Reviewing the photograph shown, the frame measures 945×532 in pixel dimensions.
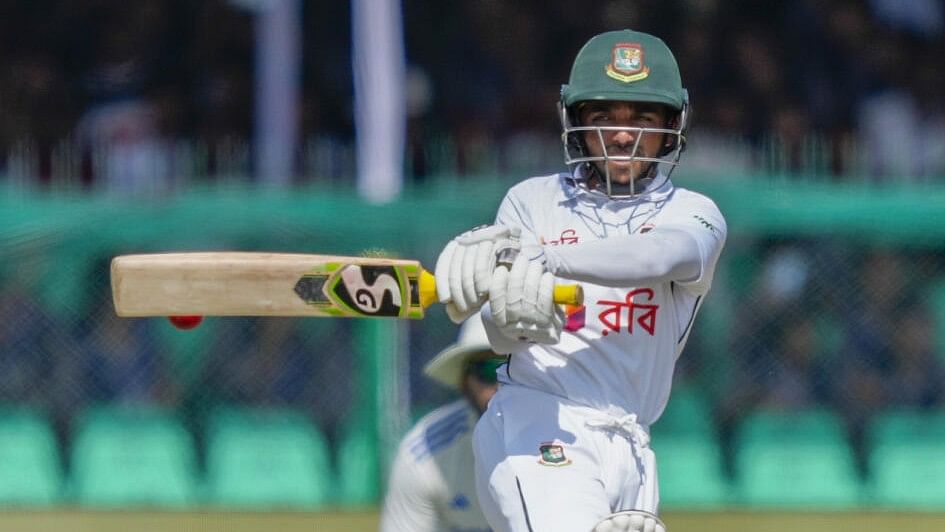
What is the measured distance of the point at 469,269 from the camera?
3525mm

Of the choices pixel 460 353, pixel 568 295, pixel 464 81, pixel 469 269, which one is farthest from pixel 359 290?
pixel 464 81

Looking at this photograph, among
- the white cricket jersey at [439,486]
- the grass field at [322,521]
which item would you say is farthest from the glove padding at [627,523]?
the grass field at [322,521]

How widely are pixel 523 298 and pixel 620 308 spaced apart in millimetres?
474

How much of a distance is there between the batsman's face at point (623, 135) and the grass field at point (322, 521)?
2.85 metres

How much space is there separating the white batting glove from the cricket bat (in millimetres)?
238

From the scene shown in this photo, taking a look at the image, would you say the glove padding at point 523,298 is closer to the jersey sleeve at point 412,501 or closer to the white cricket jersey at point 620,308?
the white cricket jersey at point 620,308

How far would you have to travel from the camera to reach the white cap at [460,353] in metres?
5.16

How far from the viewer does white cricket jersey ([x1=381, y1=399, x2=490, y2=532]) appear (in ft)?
16.7

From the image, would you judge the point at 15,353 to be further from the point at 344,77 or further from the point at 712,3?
the point at 712,3

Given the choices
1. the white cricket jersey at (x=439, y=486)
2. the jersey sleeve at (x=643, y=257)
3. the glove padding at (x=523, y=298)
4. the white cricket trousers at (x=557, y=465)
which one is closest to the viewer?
the glove padding at (x=523, y=298)

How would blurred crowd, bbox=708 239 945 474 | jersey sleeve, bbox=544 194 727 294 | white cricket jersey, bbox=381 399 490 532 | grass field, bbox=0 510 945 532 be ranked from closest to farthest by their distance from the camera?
jersey sleeve, bbox=544 194 727 294, white cricket jersey, bbox=381 399 490 532, grass field, bbox=0 510 945 532, blurred crowd, bbox=708 239 945 474

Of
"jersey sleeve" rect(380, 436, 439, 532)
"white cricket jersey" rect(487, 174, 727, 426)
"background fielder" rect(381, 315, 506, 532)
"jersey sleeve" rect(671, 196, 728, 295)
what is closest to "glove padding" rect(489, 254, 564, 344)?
"white cricket jersey" rect(487, 174, 727, 426)

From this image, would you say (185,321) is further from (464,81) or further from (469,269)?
(464,81)

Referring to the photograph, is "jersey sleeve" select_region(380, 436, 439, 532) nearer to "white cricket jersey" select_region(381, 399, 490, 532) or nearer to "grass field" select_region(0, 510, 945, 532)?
"white cricket jersey" select_region(381, 399, 490, 532)
